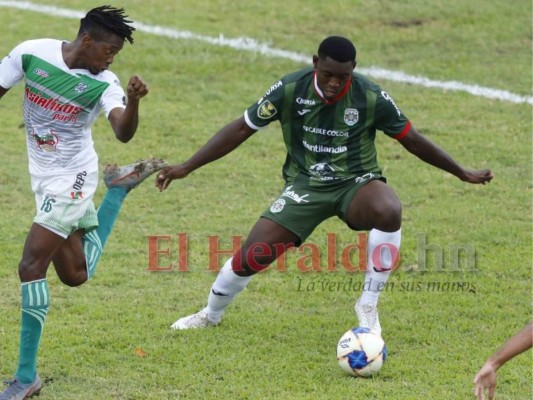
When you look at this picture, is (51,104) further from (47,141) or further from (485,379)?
(485,379)

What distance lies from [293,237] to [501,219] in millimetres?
3584

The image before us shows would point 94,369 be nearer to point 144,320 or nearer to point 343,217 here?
point 144,320

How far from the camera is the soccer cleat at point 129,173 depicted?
8.77 metres

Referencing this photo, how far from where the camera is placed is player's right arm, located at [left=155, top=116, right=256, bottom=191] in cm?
826

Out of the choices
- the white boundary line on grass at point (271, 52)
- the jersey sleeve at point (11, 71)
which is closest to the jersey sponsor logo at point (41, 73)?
the jersey sleeve at point (11, 71)

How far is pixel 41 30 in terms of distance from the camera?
17406 millimetres

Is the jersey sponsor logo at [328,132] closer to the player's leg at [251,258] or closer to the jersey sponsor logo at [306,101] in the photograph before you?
the jersey sponsor logo at [306,101]

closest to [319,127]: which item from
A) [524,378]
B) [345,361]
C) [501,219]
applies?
[345,361]

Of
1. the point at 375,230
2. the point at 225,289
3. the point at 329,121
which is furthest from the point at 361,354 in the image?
the point at 329,121

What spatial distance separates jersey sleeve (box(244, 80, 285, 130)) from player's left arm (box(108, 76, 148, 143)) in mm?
1137

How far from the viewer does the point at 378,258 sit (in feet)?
27.3

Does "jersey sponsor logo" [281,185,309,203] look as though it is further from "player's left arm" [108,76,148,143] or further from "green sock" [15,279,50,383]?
"green sock" [15,279,50,383]

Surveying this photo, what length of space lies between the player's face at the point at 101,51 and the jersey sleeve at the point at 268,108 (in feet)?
3.96

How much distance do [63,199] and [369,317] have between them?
7.77 feet
